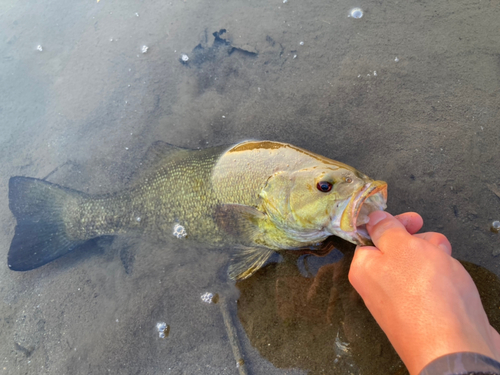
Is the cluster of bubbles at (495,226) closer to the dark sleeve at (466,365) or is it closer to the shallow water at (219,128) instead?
the shallow water at (219,128)

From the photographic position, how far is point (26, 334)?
299cm

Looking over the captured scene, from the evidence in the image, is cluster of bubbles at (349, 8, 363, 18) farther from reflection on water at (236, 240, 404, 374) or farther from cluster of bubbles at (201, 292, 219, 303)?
cluster of bubbles at (201, 292, 219, 303)

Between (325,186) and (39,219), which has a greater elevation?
(325,186)

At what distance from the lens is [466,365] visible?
49.3 inches

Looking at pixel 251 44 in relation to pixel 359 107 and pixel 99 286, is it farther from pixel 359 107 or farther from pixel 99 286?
pixel 99 286

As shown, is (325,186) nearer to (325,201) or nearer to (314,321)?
(325,201)

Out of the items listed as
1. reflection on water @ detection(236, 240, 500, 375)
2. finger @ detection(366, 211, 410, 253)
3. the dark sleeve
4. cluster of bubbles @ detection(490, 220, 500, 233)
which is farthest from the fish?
cluster of bubbles @ detection(490, 220, 500, 233)

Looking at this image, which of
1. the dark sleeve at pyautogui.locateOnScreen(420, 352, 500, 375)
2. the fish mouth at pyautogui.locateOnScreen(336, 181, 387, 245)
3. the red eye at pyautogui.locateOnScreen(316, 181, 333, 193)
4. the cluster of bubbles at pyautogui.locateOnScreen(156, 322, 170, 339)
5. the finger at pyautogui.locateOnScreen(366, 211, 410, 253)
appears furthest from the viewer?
the cluster of bubbles at pyautogui.locateOnScreen(156, 322, 170, 339)

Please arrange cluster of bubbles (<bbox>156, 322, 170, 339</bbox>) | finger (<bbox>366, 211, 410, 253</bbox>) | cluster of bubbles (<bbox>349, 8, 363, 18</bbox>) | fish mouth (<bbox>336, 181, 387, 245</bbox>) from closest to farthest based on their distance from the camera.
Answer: finger (<bbox>366, 211, 410, 253</bbox>) < fish mouth (<bbox>336, 181, 387, 245</bbox>) < cluster of bubbles (<bbox>156, 322, 170, 339</bbox>) < cluster of bubbles (<bbox>349, 8, 363, 18</bbox>)

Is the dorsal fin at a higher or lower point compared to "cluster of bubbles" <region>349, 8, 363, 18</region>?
lower

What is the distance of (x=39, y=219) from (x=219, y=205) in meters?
2.13

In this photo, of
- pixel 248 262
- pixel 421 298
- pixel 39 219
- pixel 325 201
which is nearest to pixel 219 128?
pixel 248 262

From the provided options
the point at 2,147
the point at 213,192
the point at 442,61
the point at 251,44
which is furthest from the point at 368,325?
the point at 2,147

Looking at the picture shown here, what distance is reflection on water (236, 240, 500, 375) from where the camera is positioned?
229 cm
